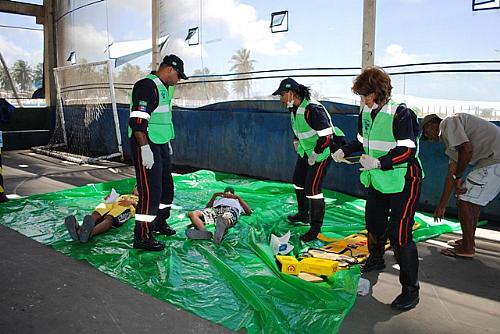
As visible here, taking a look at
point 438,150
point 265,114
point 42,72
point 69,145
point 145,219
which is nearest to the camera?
point 145,219

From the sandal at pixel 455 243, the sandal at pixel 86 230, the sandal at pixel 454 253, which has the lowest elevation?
the sandal at pixel 454 253

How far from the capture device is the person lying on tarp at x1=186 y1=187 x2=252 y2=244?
4.82 m

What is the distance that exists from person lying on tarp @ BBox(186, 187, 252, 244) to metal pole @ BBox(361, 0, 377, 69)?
317cm

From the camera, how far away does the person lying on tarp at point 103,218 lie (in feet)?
15.7

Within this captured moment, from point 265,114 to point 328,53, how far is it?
1665 mm

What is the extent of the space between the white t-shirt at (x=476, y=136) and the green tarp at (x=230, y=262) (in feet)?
3.86

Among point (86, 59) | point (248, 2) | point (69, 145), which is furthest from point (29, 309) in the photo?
point (86, 59)

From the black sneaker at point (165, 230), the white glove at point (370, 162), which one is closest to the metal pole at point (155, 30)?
the black sneaker at point (165, 230)

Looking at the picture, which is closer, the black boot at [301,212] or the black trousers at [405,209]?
the black trousers at [405,209]

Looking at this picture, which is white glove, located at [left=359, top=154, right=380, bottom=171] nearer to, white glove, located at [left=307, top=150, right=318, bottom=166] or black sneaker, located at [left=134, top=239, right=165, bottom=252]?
white glove, located at [left=307, top=150, right=318, bottom=166]

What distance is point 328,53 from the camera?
8.09 meters

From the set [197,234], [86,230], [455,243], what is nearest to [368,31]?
[455,243]

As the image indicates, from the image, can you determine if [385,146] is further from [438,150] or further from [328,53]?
[328,53]

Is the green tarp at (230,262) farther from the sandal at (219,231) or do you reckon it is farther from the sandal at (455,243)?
the sandal at (455,243)
